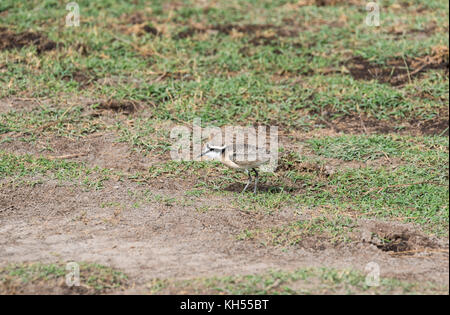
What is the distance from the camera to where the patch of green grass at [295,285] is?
4742mm

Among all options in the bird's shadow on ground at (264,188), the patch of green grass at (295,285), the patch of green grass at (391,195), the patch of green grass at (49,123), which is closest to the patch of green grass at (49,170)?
the patch of green grass at (49,123)

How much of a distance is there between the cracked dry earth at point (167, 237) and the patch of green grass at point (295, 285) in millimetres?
119

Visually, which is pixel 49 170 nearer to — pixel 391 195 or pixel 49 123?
pixel 49 123

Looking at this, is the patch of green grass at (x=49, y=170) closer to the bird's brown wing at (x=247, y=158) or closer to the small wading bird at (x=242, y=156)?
the small wading bird at (x=242, y=156)

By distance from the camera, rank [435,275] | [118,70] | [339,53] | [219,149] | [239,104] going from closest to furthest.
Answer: [435,275] → [219,149] → [239,104] → [118,70] → [339,53]

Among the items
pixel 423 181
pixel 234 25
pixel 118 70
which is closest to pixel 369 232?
pixel 423 181

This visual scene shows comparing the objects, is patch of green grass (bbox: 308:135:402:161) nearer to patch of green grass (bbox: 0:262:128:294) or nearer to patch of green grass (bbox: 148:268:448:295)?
patch of green grass (bbox: 148:268:448:295)

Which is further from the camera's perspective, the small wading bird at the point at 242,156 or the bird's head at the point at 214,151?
the bird's head at the point at 214,151

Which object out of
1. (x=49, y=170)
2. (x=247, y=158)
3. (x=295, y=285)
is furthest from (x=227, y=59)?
(x=295, y=285)

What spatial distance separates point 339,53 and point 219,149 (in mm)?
4193

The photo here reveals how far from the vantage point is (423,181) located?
6777 millimetres

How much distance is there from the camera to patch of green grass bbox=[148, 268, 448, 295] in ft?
15.6

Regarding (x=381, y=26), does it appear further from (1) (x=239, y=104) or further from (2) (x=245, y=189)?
(2) (x=245, y=189)

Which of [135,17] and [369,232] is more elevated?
[135,17]
